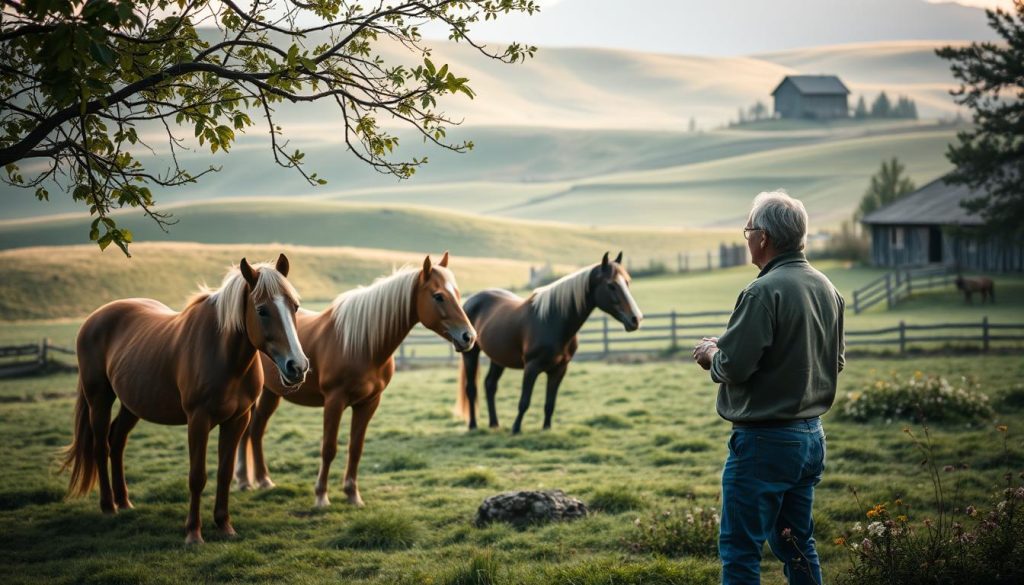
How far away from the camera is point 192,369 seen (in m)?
6.90

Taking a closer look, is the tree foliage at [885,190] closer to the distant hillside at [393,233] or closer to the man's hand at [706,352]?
the distant hillside at [393,233]

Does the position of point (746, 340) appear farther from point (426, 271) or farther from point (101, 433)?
point (101, 433)

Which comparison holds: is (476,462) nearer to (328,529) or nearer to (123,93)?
(328,529)

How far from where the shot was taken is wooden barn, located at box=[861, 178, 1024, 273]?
3628cm

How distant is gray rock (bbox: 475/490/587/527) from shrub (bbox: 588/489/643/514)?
1.02ft

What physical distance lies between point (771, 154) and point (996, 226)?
81697 millimetres

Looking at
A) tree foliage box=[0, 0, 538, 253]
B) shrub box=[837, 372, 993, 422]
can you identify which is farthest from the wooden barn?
tree foliage box=[0, 0, 538, 253]

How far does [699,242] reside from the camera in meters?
60.2

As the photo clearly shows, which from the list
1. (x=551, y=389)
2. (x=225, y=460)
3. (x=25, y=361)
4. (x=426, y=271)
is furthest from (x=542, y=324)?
(x=25, y=361)

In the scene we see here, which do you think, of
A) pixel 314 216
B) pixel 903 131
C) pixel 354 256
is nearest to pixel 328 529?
pixel 354 256

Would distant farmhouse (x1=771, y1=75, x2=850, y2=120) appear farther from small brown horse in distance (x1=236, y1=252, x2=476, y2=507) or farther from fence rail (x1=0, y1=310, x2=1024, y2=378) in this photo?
small brown horse in distance (x1=236, y1=252, x2=476, y2=507)

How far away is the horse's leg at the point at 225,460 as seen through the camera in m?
7.02

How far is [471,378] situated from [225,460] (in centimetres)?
611

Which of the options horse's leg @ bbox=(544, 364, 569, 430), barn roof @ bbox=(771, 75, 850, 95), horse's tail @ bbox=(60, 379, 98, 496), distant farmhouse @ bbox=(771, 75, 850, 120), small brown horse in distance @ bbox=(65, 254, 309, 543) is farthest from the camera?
distant farmhouse @ bbox=(771, 75, 850, 120)
